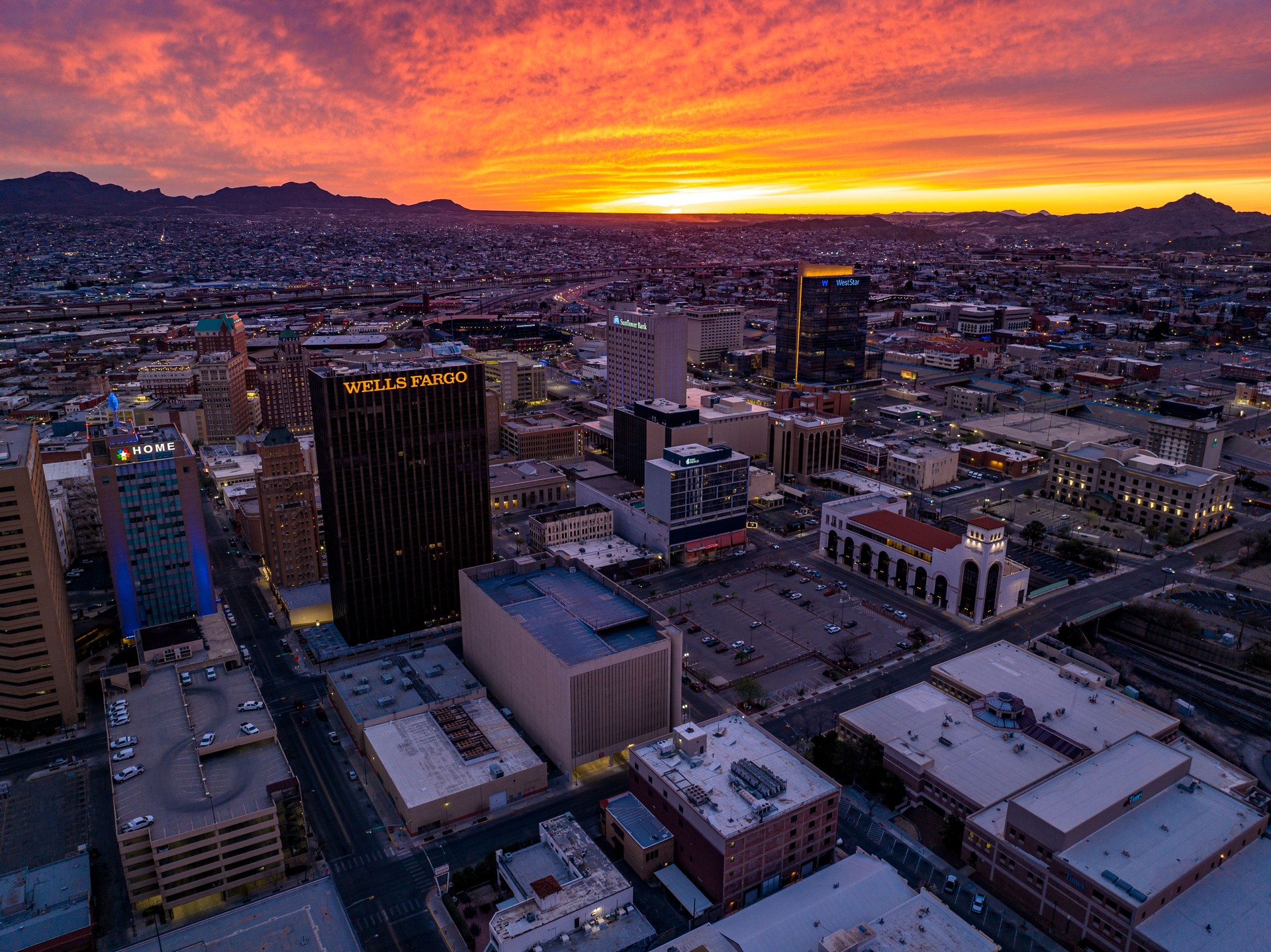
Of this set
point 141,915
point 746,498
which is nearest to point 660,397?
point 746,498

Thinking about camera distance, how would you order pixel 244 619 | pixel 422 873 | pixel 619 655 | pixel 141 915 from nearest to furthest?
pixel 141 915 < pixel 422 873 < pixel 619 655 < pixel 244 619

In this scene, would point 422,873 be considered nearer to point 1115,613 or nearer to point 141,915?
point 141,915

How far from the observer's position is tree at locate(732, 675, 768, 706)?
10594 centimetres

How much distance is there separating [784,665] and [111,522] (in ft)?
313

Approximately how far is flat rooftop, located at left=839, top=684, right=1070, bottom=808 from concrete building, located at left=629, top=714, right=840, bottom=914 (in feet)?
49.5

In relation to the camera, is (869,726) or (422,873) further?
(869,726)

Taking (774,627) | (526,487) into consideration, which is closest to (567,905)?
(774,627)

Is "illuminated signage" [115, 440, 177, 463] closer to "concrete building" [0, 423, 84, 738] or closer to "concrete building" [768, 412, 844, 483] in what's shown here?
"concrete building" [0, 423, 84, 738]

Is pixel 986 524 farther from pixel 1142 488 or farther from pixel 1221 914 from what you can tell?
pixel 1221 914

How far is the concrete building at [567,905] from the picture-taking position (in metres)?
65.0

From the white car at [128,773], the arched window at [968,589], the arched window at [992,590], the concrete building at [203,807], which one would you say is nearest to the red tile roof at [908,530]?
the arched window at [968,589]

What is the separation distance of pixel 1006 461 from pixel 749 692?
390ft

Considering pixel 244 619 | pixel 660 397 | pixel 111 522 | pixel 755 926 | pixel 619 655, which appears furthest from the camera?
pixel 660 397

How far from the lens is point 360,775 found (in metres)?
92.4
